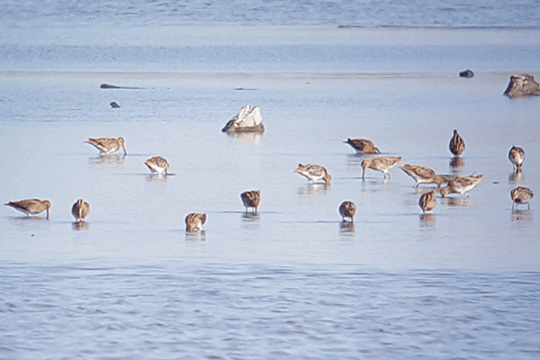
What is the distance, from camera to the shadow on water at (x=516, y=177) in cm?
Answer: 1313

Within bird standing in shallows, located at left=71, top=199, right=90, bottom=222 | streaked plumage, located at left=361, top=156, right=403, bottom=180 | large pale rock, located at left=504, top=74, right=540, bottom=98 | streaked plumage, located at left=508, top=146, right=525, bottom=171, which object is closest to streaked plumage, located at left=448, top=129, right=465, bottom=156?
streaked plumage, located at left=508, top=146, right=525, bottom=171

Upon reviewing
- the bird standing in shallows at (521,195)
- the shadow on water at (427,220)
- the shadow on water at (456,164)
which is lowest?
the shadow on water at (427,220)

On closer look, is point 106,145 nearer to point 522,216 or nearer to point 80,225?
point 80,225

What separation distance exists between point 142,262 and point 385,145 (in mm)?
8287

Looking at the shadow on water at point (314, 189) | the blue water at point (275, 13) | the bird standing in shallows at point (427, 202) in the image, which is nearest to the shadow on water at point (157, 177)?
the shadow on water at point (314, 189)

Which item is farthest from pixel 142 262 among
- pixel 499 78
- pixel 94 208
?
pixel 499 78

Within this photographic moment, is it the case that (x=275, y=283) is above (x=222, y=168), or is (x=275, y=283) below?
below

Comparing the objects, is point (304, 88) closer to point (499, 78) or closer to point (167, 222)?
point (499, 78)

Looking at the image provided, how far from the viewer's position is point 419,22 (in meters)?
67.5

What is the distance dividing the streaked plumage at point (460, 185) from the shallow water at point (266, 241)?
0.13 metres

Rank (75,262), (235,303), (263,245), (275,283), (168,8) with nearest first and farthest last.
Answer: (235,303), (275,283), (75,262), (263,245), (168,8)

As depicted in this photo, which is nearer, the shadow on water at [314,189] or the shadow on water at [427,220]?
the shadow on water at [427,220]

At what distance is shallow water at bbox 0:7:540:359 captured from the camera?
6992 mm

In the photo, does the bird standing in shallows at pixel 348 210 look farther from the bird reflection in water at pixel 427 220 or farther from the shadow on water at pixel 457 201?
the shadow on water at pixel 457 201
